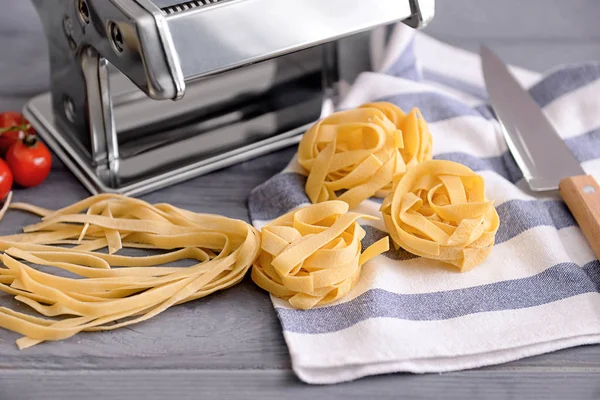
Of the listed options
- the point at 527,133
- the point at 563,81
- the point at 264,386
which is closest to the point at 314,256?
the point at 264,386

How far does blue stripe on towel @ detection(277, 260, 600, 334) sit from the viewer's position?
43.9 inches

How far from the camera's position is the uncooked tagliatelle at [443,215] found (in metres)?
1.18

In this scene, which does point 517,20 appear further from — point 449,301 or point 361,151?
point 449,301

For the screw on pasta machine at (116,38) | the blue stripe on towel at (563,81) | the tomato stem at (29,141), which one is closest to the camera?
the screw on pasta machine at (116,38)

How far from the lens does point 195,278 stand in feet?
3.77

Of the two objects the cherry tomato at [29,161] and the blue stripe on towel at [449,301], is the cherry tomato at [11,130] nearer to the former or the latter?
the cherry tomato at [29,161]

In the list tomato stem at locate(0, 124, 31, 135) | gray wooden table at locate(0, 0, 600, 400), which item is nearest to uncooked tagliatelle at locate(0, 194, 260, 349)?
gray wooden table at locate(0, 0, 600, 400)

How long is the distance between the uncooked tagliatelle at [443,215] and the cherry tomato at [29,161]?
0.51m

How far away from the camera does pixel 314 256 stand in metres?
1.14

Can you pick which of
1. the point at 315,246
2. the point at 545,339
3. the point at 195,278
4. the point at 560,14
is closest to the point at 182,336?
the point at 195,278

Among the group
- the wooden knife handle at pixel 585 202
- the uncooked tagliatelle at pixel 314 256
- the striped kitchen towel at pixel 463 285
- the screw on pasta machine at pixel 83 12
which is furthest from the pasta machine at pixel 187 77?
the wooden knife handle at pixel 585 202

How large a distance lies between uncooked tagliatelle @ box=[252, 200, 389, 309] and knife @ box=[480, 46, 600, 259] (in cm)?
31

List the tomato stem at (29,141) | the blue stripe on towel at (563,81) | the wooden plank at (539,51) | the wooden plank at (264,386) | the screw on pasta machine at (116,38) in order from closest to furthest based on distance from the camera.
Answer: the wooden plank at (264,386)
the screw on pasta machine at (116,38)
the tomato stem at (29,141)
the blue stripe on towel at (563,81)
the wooden plank at (539,51)

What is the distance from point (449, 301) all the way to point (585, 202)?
0.91ft
